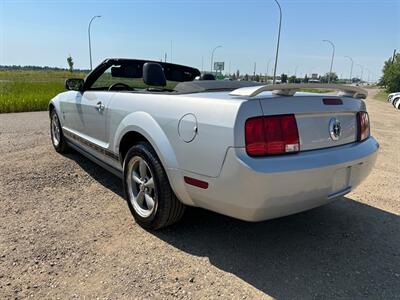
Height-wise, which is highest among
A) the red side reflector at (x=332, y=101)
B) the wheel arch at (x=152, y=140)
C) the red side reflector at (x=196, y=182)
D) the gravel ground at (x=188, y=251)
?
the red side reflector at (x=332, y=101)

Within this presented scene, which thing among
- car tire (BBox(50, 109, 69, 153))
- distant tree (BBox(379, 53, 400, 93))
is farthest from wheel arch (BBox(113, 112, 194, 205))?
distant tree (BBox(379, 53, 400, 93))

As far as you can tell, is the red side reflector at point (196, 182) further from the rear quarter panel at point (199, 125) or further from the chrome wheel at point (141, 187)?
the chrome wheel at point (141, 187)

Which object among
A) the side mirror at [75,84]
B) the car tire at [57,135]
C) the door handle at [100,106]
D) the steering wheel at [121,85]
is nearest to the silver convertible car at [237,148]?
the door handle at [100,106]

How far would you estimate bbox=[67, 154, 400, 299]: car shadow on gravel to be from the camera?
7.52 feet

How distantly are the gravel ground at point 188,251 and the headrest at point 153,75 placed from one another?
4.42ft

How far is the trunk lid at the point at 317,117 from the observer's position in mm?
2252

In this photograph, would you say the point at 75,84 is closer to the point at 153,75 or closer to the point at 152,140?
the point at 153,75

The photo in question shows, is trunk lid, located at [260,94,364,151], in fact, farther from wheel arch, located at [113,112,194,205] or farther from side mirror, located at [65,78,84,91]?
side mirror, located at [65,78,84,91]

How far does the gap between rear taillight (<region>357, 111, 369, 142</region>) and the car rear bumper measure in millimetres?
393

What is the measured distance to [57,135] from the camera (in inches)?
214

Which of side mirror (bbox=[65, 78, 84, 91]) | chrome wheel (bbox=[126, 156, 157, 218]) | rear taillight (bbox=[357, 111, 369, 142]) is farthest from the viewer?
side mirror (bbox=[65, 78, 84, 91])

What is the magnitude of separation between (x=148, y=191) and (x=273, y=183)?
131 centimetres

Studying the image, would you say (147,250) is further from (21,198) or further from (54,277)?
(21,198)

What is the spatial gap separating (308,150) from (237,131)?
23.1 inches
